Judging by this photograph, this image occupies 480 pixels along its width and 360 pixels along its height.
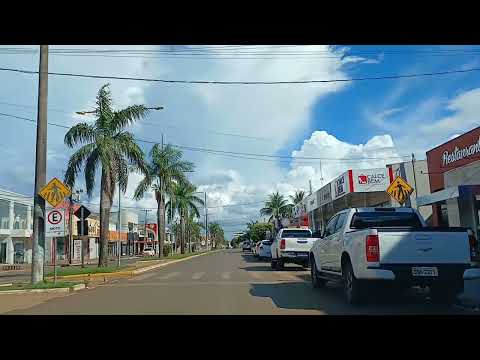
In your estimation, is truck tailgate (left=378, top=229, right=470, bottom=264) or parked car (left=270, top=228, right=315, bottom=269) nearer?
truck tailgate (left=378, top=229, right=470, bottom=264)

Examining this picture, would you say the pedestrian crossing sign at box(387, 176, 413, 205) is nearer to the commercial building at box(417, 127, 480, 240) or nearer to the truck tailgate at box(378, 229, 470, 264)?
the commercial building at box(417, 127, 480, 240)

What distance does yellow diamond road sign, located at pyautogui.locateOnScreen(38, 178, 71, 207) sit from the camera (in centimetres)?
1741

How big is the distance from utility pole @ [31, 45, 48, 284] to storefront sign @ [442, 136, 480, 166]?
16.9m

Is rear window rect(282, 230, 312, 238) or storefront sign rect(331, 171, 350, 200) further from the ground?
storefront sign rect(331, 171, 350, 200)

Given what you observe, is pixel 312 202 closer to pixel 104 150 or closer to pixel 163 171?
pixel 163 171

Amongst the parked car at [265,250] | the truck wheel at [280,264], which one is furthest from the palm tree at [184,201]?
the truck wheel at [280,264]

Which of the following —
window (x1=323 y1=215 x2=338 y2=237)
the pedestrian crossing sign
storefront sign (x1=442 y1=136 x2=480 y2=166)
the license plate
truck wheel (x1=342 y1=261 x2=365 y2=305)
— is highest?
storefront sign (x1=442 y1=136 x2=480 y2=166)

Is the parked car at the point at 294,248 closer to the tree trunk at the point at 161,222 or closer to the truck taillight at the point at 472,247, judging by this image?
the truck taillight at the point at 472,247

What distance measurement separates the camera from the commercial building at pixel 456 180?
2128 centimetres

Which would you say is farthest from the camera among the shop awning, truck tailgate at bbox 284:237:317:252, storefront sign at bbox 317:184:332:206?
storefront sign at bbox 317:184:332:206

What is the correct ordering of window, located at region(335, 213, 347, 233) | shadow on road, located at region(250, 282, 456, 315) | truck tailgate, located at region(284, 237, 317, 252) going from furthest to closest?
1. truck tailgate, located at region(284, 237, 317, 252)
2. window, located at region(335, 213, 347, 233)
3. shadow on road, located at region(250, 282, 456, 315)

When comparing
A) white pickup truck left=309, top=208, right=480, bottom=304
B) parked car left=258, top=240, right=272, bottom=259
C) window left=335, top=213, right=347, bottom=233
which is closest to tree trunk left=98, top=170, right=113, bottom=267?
parked car left=258, top=240, right=272, bottom=259
